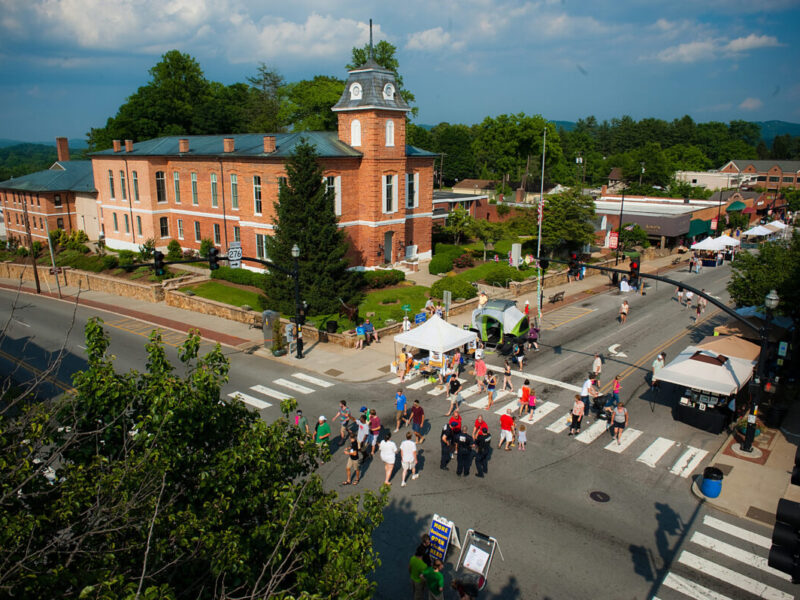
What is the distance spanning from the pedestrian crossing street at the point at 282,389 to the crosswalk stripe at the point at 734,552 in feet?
46.6

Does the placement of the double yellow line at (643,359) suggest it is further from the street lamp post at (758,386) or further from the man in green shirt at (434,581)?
the man in green shirt at (434,581)

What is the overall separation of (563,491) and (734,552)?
4.13m

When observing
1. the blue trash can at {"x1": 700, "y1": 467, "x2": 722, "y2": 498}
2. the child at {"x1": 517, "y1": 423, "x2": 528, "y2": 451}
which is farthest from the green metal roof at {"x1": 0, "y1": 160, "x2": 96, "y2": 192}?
the blue trash can at {"x1": 700, "y1": 467, "x2": 722, "y2": 498}

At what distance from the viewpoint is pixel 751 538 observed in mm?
13766

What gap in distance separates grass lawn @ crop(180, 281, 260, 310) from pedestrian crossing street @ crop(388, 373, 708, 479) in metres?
16.2

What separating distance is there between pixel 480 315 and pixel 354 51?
5345 centimetres

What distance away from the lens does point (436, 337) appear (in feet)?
77.9

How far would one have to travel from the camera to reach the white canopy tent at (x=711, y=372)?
62.1ft

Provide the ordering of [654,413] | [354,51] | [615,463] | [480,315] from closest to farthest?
[615,463], [654,413], [480,315], [354,51]

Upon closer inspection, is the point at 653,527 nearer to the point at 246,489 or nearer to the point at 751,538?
the point at 751,538

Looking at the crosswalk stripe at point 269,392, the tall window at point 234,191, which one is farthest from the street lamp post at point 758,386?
the tall window at point 234,191

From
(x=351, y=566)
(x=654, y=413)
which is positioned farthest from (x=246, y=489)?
(x=654, y=413)

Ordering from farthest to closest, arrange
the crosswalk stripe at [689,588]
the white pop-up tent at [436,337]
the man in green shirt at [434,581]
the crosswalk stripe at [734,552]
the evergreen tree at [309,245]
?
the evergreen tree at [309,245]
the white pop-up tent at [436,337]
the crosswalk stripe at [734,552]
the crosswalk stripe at [689,588]
the man in green shirt at [434,581]

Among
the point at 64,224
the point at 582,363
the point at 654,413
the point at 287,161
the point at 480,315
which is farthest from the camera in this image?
the point at 64,224
